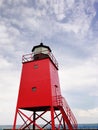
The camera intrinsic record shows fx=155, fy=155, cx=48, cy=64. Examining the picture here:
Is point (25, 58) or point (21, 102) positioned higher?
point (25, 58)

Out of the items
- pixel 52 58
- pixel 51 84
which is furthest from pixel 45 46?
pixel 51 84

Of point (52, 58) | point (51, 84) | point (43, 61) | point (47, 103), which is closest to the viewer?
point (47, 103)

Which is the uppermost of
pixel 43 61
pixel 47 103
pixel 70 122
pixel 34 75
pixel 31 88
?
pixel 43 61

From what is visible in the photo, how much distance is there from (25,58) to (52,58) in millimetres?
3242

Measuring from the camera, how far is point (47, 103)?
14.7 m

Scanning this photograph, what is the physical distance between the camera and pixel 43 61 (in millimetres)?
17109

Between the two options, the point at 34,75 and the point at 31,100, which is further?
the point at 34,75

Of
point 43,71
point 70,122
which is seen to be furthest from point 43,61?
point 70,122

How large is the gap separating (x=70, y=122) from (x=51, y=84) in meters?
4.15

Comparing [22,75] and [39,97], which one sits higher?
[22,75]

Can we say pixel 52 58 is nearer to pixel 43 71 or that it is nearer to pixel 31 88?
pixel 43 71

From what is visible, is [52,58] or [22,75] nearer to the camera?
[22,75]

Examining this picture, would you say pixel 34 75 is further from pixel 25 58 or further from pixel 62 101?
pixel 62 101

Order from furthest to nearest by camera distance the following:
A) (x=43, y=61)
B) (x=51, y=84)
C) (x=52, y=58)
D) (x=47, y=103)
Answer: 1. (x=52, y=58)
2. (x=43, y=61)
3. (x=51, y=84)
4. (x=47, y=103)
